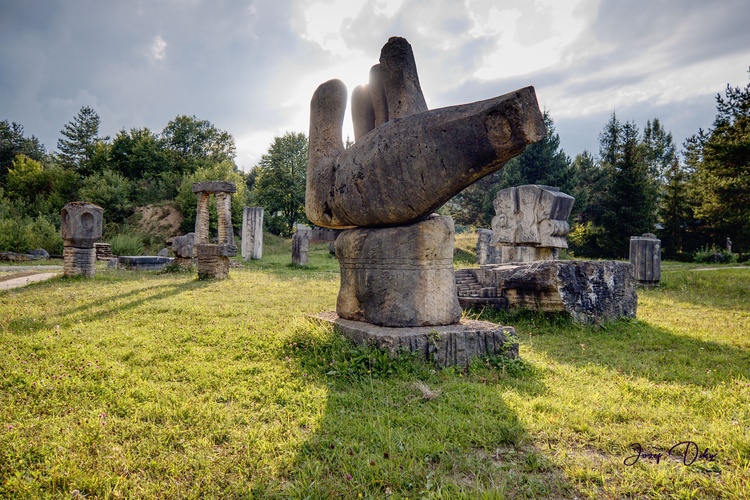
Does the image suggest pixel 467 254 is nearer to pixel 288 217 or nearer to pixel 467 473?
pixel 288 217

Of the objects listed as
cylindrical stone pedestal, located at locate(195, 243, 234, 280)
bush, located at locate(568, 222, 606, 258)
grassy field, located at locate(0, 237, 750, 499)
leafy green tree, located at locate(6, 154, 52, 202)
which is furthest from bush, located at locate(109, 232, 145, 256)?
bush, located at locate(568, 222, 606, 258)

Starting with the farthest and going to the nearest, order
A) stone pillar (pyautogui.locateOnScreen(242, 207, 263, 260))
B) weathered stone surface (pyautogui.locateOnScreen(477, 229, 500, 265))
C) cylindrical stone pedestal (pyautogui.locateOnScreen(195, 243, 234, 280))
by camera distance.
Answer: stone pillar (pyautogui.locateOnScreen(242, 207, 263, 260)) < weathered stone surface (pyautogui.locateOnScreen(477, 229, 500, 265)) < cylindrical stone pedestal (pyautogui.locateOnScreen(195, 243, 234, 280))

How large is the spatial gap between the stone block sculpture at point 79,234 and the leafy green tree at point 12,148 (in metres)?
33.1

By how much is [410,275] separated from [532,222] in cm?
770

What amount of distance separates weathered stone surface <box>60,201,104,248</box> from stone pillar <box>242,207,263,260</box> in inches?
384

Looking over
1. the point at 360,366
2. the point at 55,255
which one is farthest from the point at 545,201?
the point at 55,255

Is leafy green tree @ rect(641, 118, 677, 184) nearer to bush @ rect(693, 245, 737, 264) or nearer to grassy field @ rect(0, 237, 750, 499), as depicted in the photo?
bush @ rect(693, 245, 737, 264)

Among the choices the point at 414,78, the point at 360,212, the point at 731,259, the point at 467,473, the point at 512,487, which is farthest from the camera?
the point at 731,259

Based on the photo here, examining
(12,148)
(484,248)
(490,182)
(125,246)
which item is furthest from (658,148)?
(12,148)

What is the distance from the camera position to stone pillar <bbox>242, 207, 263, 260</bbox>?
20.8m

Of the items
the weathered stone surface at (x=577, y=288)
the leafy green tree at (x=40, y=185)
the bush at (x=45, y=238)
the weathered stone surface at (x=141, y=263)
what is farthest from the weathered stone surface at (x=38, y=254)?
the weathered stone surface at (x=577, y=288)

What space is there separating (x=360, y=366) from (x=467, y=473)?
5.28ft

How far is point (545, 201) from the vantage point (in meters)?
10.5

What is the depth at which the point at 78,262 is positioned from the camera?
1091cm
